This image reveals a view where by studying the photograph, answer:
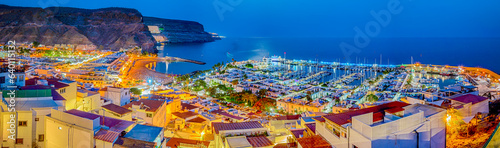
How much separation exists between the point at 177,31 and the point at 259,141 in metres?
70.3

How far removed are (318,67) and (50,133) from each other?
27207 millimetres

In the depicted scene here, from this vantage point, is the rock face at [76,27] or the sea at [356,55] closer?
the sea at [356,55]

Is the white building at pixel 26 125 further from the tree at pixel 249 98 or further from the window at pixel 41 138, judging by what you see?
the tree at pixel 249 98

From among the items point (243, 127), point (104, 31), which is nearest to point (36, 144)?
point (243, 127)

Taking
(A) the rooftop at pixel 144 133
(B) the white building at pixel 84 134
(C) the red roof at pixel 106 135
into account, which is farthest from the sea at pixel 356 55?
(C) the red roof at pixel 106 135

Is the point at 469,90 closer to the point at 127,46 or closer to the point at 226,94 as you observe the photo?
the point at 226,94

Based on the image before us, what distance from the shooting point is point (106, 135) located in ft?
10.0

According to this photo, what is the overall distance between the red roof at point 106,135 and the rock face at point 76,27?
3997 centimetres

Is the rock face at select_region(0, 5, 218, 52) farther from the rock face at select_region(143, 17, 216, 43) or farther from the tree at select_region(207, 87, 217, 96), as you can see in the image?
the tree at select_region(207, 87, 217, 96)

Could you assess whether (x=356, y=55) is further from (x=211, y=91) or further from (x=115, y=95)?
(x=115, y=95)

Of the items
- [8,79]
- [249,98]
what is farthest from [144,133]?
[249,98]

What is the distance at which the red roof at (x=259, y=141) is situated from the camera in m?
3.10

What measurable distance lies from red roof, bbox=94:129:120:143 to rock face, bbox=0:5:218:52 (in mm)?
39967

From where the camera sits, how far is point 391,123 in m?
2.44
